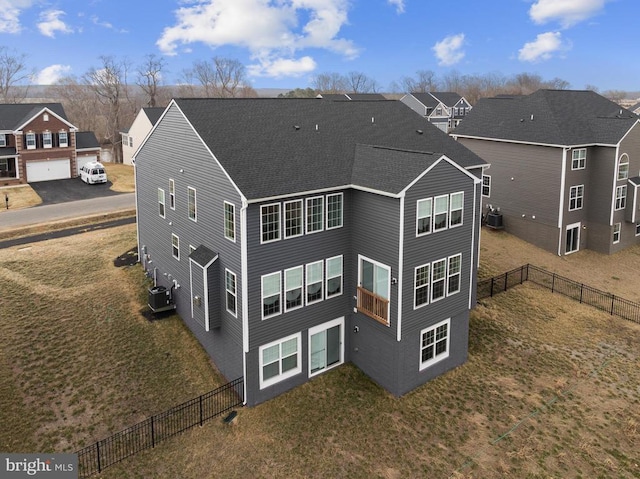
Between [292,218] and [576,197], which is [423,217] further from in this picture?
[576,197]

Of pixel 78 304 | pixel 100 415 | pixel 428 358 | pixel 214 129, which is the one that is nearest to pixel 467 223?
pixel 428 358

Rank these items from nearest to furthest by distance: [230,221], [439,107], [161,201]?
1. [230,221]
2. [161,201]
3. [439,107]

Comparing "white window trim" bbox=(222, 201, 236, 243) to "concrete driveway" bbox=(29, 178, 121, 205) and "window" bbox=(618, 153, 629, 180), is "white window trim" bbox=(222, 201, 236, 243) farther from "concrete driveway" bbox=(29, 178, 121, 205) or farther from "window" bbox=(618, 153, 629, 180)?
"concrete driveway" bbox=(29, 178, 121, 205)

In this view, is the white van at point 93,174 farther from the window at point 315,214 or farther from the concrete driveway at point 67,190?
the window at point 315,214

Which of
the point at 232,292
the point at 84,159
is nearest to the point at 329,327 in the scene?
the point at 232,292

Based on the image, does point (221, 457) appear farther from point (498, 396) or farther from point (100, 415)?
point (498, 396)

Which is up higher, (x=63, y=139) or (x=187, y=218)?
(x=63, y=139)
